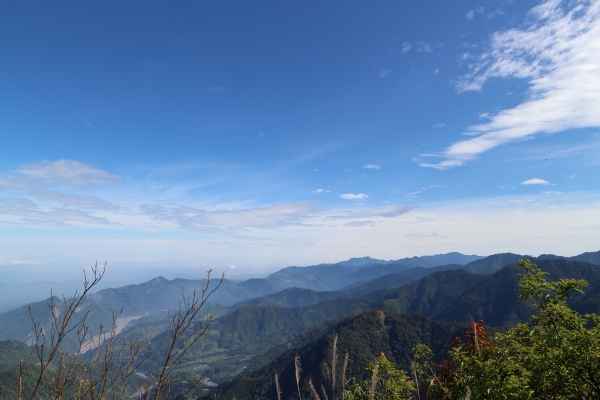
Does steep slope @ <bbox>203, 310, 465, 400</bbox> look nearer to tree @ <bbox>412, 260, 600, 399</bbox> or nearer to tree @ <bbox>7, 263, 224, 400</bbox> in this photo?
tree @ <bbox>412, 260, 600, 399</bbox>

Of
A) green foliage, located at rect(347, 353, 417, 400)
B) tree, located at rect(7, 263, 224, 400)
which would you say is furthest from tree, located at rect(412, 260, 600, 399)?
tree, located at rect(7, 263, 224, 400)

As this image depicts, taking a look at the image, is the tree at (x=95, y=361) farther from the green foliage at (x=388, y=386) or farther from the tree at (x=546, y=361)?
the green foliage at (x=388, y=386)

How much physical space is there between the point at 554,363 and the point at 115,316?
9782 millimetres

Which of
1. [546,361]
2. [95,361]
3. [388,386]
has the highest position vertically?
[95,361]

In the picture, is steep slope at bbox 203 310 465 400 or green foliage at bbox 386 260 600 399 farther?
steep slope at bbox 203 310 465 400

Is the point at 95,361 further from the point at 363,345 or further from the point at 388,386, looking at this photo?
the point at 363,345

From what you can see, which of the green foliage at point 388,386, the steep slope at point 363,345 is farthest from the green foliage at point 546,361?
the steep slope at point 363,345

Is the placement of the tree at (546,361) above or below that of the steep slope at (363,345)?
above

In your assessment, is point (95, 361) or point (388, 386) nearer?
point (95, 361)

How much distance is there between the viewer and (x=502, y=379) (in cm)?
705

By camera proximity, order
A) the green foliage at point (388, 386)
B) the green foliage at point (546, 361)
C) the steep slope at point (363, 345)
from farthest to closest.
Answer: the steep slope at point (363, 345) < the green foliage at point (388, 386) < the green foliage at point (546, 361)

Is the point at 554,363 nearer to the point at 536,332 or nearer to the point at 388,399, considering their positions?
the point at 536,332

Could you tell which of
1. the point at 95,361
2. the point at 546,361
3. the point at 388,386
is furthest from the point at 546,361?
the point at 95,361

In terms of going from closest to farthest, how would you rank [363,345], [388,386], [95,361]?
[95,361] → [388,386] → [363,345]
